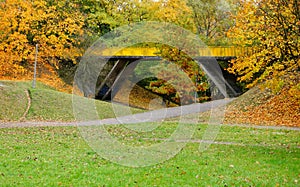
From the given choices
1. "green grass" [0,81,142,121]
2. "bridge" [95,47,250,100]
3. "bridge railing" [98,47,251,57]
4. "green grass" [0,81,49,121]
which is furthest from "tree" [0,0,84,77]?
"green grass" [0,81,49,121]

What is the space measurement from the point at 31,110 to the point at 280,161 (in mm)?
14560

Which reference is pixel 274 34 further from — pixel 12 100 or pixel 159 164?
pixel 12 100

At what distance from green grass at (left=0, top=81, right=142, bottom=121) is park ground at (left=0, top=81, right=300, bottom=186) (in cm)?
39

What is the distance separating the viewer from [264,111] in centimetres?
2372

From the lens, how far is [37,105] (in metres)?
23.1

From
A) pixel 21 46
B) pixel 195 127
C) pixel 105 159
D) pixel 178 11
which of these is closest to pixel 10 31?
pixel 21 46

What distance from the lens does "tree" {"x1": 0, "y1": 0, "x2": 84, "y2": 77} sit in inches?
1155

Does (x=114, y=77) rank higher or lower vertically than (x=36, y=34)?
lower

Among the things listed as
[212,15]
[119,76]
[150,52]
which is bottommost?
[119,76]

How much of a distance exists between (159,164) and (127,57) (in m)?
24.9

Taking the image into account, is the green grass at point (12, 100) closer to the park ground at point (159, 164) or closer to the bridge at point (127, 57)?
the park ground at point (159, 164)

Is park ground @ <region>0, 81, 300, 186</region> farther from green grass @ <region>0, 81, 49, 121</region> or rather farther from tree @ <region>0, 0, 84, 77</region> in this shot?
tree @ <region>0, 0, 84, 77</region>

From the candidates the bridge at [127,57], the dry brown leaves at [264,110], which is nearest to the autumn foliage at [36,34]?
the bridge at [127,57]

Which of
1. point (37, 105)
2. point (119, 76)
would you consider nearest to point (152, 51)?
point (119, 76)
